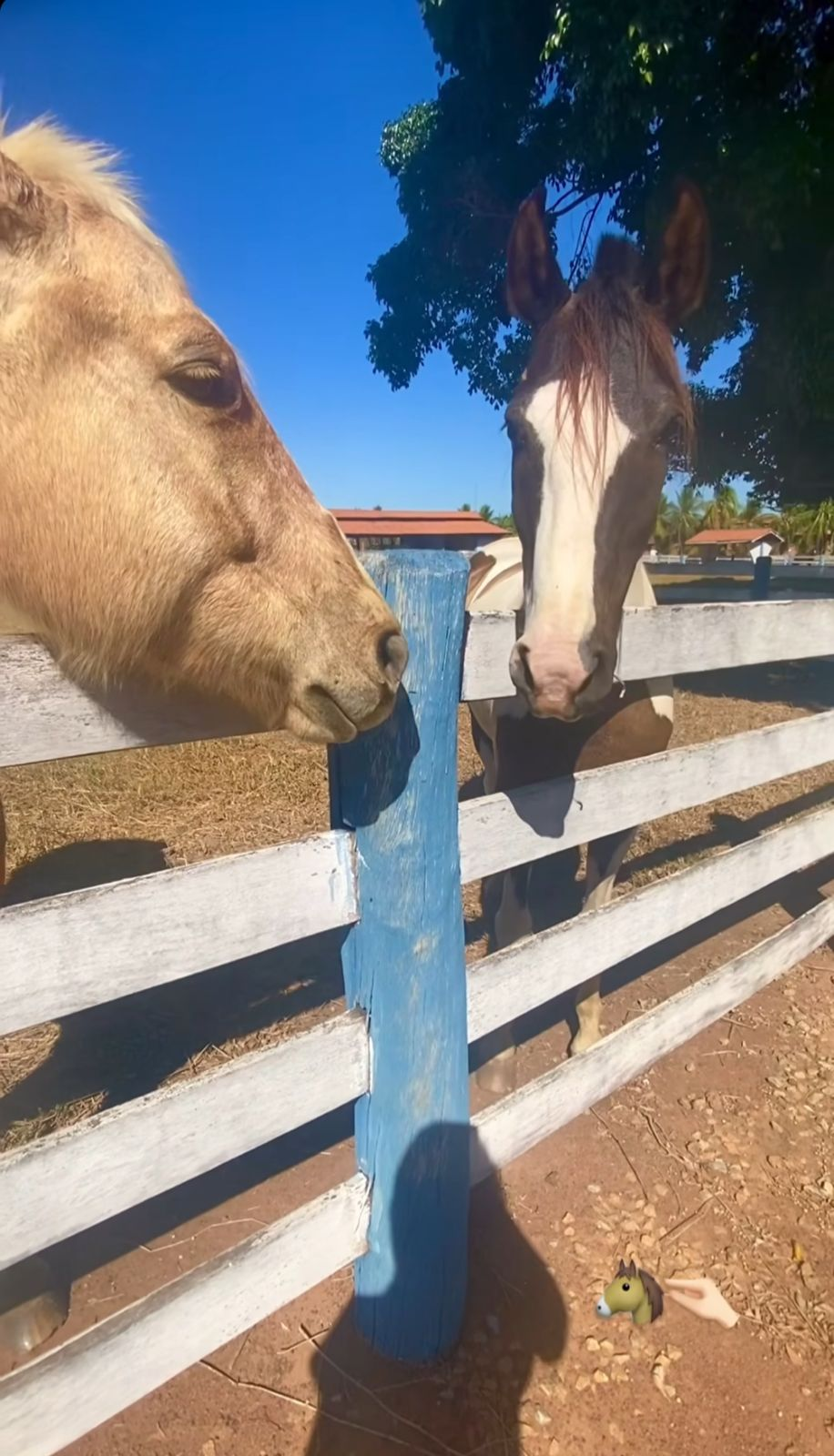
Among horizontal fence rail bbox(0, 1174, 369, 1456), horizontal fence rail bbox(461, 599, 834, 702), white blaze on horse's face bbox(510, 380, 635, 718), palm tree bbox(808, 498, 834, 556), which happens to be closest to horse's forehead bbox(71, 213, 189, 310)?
horizontal fence rail bbox(461, 599, 834, 702)

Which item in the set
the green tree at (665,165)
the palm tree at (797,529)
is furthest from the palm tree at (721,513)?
the green tree at (665,165)

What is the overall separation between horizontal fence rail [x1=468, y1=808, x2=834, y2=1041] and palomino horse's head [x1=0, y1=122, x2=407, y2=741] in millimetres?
816

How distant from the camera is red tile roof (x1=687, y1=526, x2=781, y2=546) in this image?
55119mm

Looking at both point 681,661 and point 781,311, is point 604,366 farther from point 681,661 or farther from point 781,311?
point 781,311

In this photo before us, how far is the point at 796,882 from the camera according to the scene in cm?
440

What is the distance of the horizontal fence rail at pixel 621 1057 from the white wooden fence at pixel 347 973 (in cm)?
1

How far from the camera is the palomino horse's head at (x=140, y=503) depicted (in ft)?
4.79

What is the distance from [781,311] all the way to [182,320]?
6.19 m

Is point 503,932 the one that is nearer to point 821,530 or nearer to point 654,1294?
point 654,1294

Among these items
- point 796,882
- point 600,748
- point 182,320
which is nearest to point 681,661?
point 600,748

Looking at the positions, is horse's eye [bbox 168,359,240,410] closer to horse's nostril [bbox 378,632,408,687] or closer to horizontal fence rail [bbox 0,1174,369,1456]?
horse's nostril [bbox 378,632,408,687]

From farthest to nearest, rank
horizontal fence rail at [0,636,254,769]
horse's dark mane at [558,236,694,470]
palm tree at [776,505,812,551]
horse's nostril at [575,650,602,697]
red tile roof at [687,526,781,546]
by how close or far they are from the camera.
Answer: red tile roof at [687,526,781,546] → palm tree at [776,505,812,551] → horse's dark mane at [558,236,694,470] → horse's nostril at [575,650,602,697] → horizontal fence rail at [0,636,254,769]

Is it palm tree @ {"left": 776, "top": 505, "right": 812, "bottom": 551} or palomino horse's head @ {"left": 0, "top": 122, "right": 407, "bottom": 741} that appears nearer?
palomino horse's head @ {"left": 0, "top": 122, "right": 407, "bottom": 741}

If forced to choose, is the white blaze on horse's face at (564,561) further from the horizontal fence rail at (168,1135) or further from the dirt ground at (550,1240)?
the dirt ground at (550,1240)
